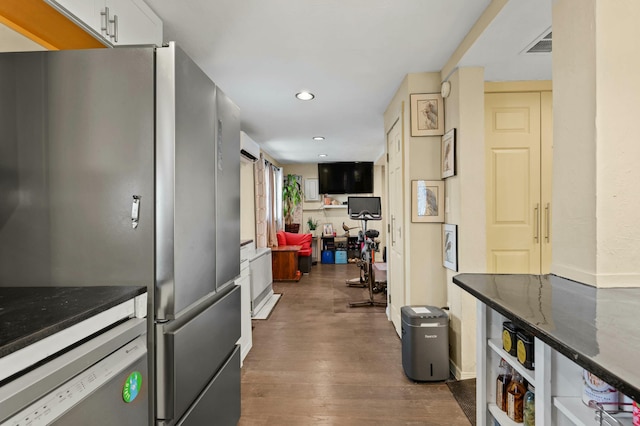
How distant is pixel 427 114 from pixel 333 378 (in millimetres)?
2239

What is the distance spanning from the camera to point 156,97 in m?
1.11

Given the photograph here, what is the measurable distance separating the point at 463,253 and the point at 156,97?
214cm

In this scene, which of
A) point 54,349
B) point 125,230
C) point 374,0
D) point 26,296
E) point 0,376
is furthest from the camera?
point 374,0

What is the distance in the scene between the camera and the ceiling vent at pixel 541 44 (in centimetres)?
188

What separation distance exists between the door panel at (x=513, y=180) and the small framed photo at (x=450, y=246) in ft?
1.15

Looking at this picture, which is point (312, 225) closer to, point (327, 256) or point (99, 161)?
point (327, 256)

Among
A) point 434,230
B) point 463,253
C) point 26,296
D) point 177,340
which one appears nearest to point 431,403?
point 463,253

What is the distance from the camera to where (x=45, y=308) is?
2.83ft

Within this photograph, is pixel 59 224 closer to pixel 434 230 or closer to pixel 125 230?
pixel 125 230

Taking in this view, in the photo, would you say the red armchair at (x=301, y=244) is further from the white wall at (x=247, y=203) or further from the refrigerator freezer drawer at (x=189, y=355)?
the refrigerator freezer drawer at (x=189, y=355)

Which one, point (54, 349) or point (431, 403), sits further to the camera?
point (431, 403)

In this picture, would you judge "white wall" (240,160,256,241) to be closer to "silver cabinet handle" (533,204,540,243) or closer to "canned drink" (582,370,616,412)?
"silver cabinet handle" (533,204,540,243)

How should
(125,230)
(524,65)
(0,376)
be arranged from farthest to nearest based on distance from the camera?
(524,65)
(125,230)
(0,376)

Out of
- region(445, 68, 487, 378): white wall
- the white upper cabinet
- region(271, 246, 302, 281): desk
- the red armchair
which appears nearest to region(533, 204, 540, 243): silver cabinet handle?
region(445, 68, 487, 378): white wall
